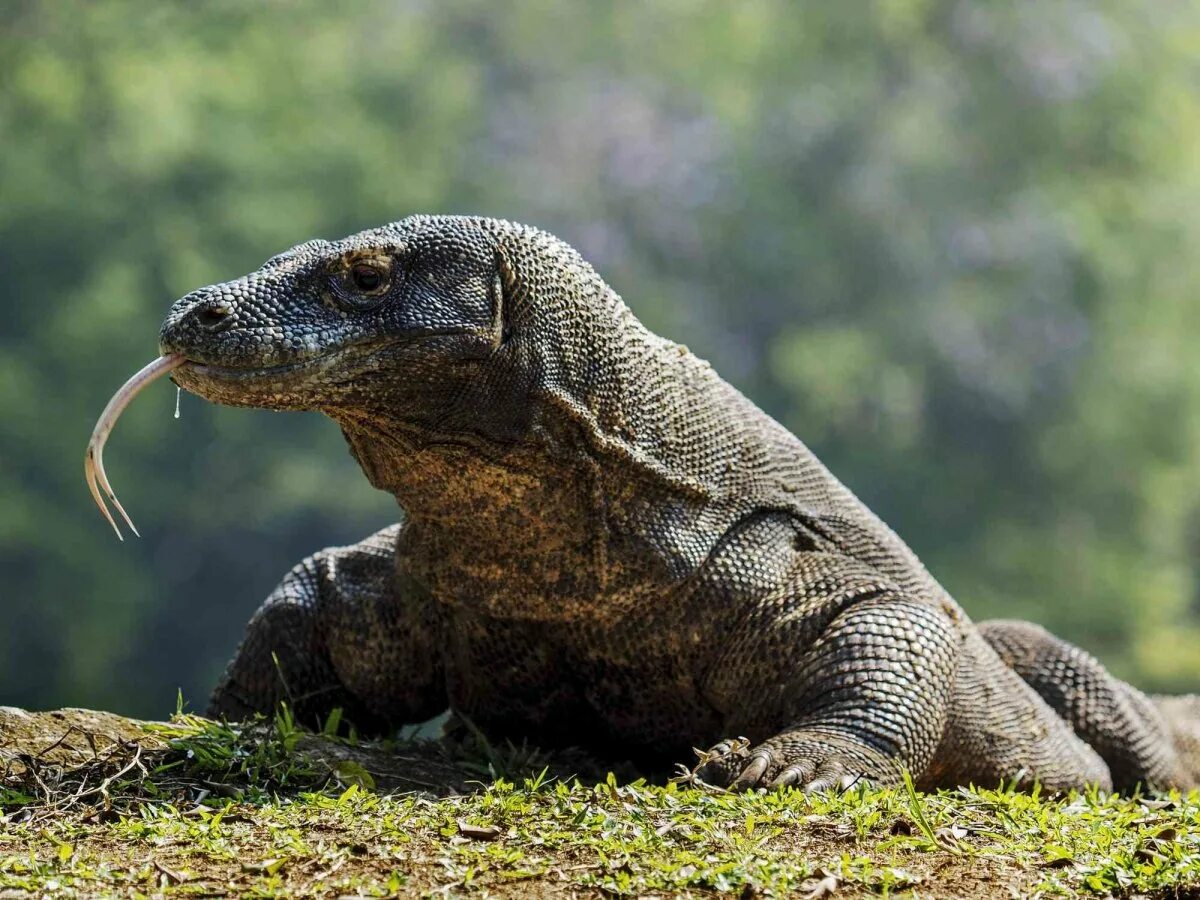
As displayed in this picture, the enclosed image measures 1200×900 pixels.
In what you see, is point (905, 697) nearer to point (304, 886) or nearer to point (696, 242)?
point (304, 886)

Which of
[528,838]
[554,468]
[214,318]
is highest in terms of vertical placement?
[214,318]

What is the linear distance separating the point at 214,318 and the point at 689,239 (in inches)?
758

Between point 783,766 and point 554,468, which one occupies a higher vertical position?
point 554,468

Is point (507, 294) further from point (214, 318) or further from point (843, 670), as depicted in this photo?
point (843, 670)

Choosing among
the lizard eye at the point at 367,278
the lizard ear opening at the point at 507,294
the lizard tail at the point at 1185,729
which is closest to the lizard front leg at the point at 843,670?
the lizard ear opening at the point at 507,294

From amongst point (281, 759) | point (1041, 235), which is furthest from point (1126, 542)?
point (281, 759)

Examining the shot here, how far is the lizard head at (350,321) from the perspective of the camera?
4.18 meters

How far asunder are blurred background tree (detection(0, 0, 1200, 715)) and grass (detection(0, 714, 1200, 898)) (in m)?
15.7

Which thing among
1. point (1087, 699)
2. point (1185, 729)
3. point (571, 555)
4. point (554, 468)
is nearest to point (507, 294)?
point (554, 468)

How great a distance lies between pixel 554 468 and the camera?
466 centimetres

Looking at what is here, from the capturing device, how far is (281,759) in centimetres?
448

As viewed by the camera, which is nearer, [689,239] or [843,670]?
[843,670]

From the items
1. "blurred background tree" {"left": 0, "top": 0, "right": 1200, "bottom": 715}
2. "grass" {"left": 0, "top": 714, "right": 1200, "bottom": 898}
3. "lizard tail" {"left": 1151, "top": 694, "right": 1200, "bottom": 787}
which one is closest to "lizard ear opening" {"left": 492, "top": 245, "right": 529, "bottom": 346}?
"grass" {"left": 0, "top": 714, "right": 1200, "bottom": 898}

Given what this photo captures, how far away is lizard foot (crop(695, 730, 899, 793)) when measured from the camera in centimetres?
424
